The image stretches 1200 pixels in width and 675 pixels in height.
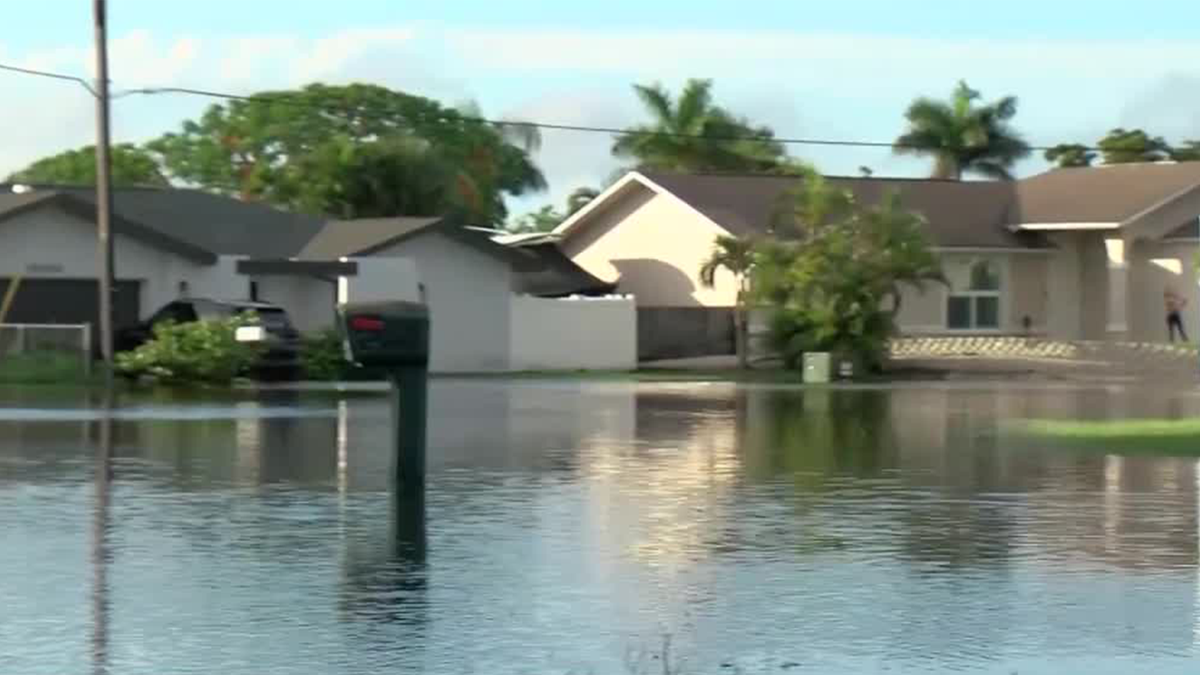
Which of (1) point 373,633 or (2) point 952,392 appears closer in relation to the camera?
(1) point 373,633

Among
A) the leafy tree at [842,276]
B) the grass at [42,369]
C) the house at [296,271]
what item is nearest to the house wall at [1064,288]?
the leafy tree at [842,276]

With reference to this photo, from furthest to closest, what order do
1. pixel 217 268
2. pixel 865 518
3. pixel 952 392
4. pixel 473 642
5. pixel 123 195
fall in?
pixel 123 195 < pixel 217 268 < pixel 952 392 < pixel 865 518 < pixel 473 642

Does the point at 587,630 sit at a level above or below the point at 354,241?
below

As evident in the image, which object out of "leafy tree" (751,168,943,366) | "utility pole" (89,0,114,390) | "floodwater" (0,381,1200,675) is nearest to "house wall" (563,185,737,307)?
"leafy tree" (751,168,943,366)

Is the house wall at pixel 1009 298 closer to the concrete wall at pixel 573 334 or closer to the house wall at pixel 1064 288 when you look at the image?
the house wall at pixel 1064 288

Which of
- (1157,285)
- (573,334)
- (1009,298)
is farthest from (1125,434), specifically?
(1157,285)

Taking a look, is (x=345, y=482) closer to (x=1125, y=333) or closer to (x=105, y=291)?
(x=105, y=291)

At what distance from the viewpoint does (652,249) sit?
6231 cm

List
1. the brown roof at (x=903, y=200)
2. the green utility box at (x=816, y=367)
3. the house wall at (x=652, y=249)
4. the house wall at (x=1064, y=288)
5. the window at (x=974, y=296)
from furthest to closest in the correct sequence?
the house wall at (x=1064, y=288) → the window at (x=974, y=296) → the brown roof at (x=903, y=200) → the house wall at (x=652, y=249) → the green utility box at (x=816, y=367)

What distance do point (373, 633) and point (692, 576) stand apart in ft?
9.89

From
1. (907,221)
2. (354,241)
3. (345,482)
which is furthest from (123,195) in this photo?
(345,482)

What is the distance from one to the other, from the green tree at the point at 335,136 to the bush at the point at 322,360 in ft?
133

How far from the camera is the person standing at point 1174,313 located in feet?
200

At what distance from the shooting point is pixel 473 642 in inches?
491
